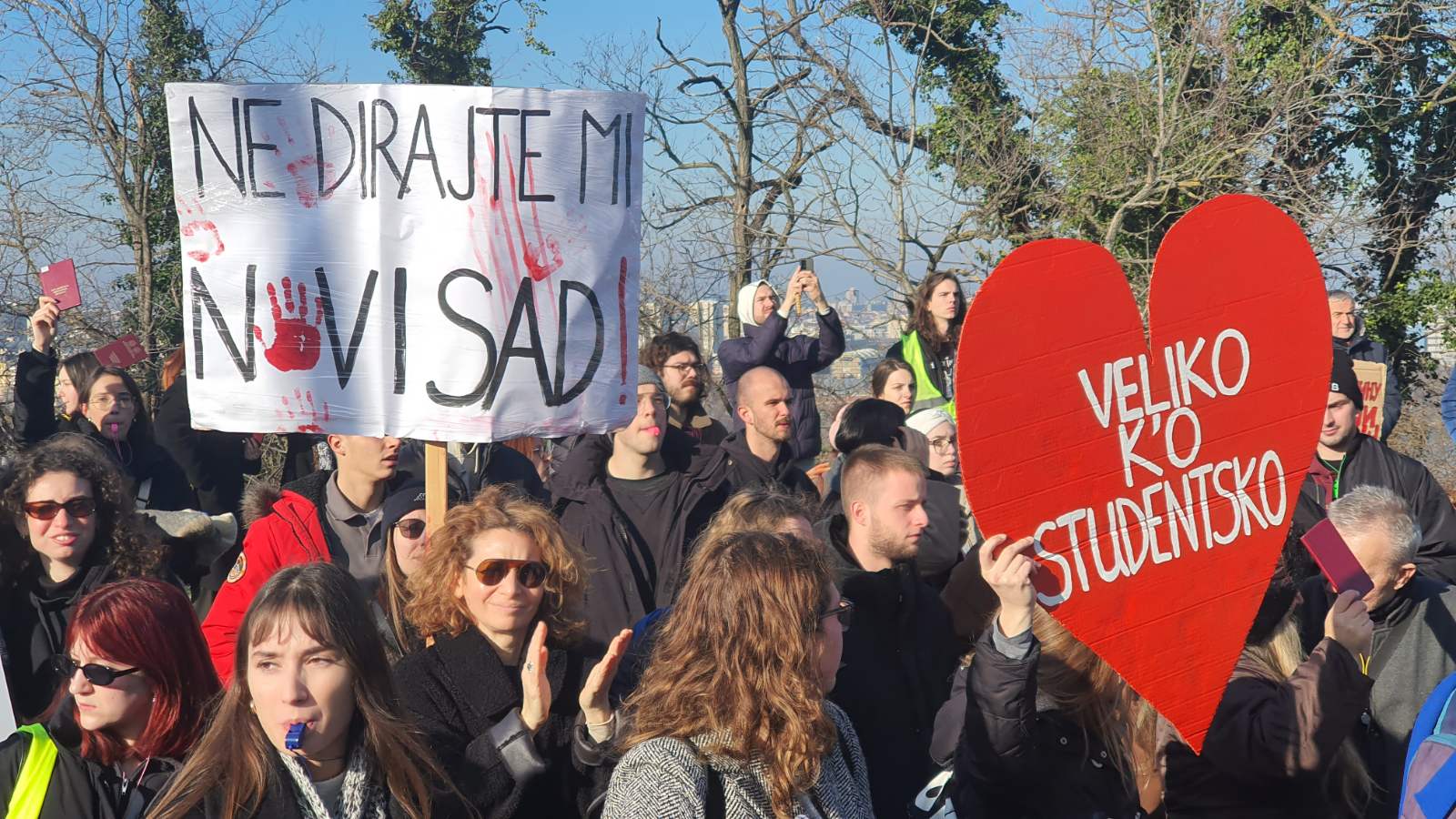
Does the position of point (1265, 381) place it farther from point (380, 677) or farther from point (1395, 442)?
point (1395, 442)

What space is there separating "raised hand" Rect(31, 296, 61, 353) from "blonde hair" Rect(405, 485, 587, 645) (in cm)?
340

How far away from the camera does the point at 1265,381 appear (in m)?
2.83

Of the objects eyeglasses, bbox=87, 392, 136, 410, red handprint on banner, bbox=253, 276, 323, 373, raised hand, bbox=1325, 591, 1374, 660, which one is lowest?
raised hand, bbox=1325, 591, 1374, 660

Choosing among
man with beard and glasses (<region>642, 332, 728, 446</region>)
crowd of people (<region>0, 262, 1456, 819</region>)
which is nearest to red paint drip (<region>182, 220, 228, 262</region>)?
crowd of people (<region>0, 262, 1456, 819</region>)

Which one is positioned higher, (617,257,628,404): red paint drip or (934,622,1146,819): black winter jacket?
(617,257,628,404): red paint drip

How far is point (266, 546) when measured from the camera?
165 inches

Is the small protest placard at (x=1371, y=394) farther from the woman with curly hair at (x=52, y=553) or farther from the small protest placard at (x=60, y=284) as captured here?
the small protest placard at (x=60, y=284)

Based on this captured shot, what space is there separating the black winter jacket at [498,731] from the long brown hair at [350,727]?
19cm

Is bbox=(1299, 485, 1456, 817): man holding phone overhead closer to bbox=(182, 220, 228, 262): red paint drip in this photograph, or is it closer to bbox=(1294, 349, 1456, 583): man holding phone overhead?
bbox=(1294, 349, 1456, 583): man holding phone overhead

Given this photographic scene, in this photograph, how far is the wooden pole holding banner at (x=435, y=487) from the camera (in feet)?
12.9

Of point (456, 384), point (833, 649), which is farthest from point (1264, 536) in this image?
point (456, 384)

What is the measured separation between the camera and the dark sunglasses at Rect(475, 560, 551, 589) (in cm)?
339

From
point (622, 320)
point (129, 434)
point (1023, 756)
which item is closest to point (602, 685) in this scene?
point (1023, 756)

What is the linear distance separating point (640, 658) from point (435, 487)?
107cm
